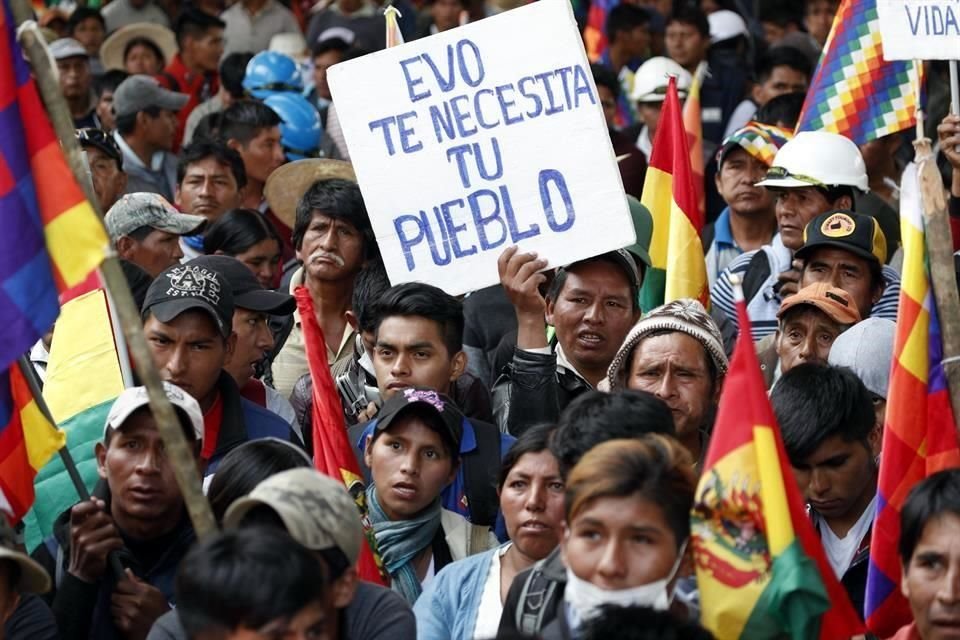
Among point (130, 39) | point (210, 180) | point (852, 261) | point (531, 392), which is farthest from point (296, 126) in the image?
point (531, 392)

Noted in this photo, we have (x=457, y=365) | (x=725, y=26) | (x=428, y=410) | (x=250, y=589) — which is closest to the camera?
(x=250, y=589)

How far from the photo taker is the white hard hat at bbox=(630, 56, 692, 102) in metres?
11.1

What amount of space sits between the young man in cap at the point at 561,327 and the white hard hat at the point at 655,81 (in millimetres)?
4273

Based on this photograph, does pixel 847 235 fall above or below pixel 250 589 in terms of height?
below

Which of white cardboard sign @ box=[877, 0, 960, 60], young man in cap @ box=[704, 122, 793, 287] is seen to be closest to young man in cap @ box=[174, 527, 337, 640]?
white cardboard sign @ box=[877, 0, 960, 60]

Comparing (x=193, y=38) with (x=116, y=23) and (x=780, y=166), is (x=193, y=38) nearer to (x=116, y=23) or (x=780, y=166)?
(x=116, y=23)

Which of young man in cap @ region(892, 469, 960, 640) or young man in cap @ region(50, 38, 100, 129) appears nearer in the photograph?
A: young man in cap @ region(892, 469, 960, 640)

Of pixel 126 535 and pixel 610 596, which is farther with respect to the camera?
pixel 126 535

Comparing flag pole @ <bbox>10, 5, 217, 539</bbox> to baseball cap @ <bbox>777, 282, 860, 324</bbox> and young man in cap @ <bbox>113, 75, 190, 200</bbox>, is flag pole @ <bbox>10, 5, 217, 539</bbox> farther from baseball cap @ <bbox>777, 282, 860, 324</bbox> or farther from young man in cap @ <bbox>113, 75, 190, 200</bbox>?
young man in cap @ <bbox>113, 75, 190, 200</bbox>

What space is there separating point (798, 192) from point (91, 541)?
405 cm

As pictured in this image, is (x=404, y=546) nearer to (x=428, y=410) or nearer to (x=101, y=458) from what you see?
(x=428, y=410)

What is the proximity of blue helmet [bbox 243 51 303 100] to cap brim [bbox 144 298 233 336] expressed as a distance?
5.29m

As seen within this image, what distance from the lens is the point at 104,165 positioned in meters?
9.43

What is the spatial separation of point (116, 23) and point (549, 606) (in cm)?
1097
